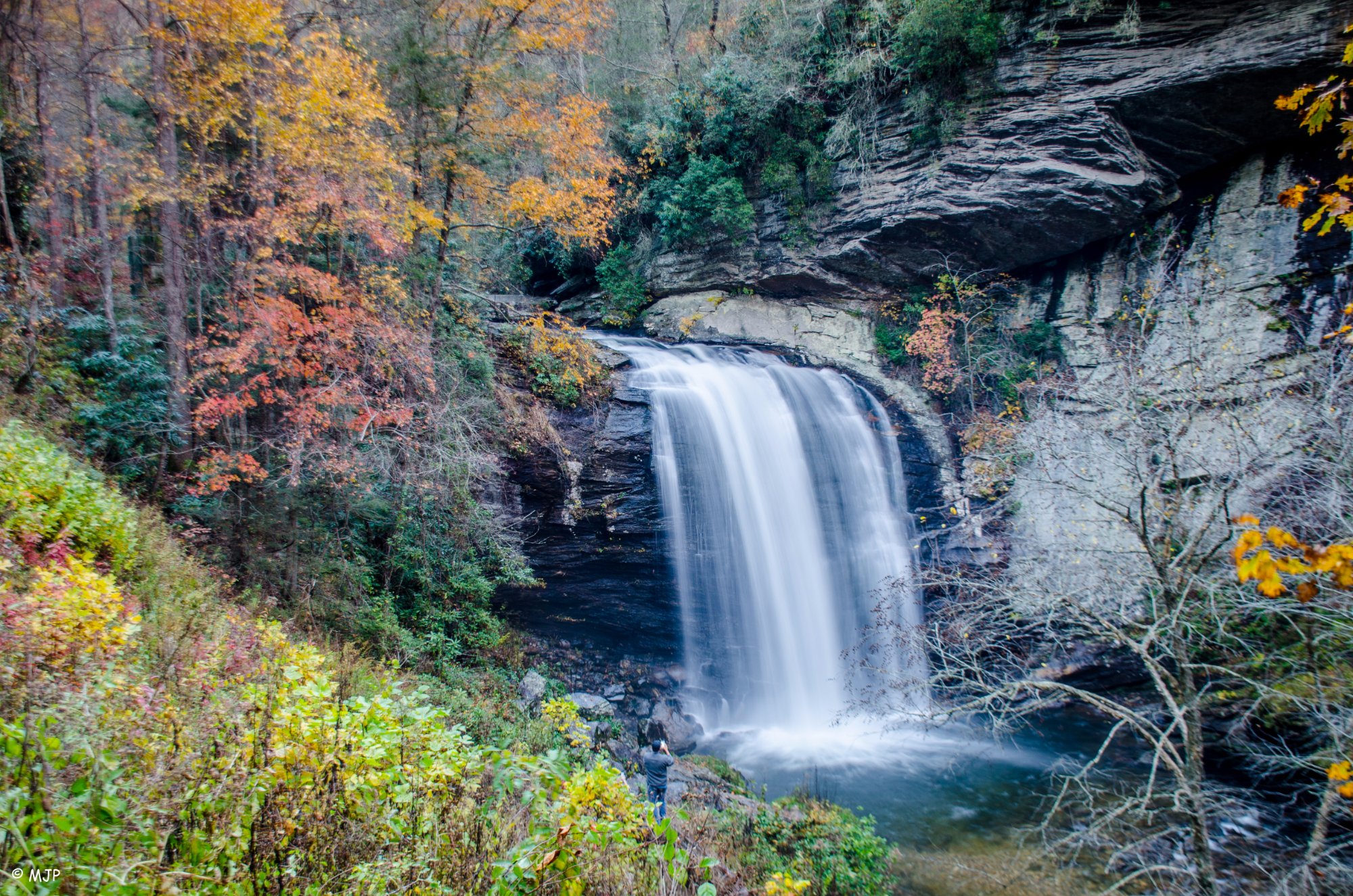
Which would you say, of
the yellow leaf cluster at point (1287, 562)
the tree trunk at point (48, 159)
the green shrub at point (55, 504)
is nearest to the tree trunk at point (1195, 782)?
the yellow leaf cluster at point (1287, 562)

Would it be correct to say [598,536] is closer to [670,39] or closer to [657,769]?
[657,769]

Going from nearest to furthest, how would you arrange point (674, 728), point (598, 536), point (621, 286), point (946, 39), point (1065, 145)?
point (674, 728) → point (598, 536) → point (1065, 145) → point (946, 39) → point (621, 286)

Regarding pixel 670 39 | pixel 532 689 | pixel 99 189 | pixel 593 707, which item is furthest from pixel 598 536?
pixel 670 39

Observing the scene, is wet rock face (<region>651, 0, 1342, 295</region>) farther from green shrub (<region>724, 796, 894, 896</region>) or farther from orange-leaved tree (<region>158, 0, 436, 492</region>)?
green shrub (<region>724, 796, 894, 896</region>)

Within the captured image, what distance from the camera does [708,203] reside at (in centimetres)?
1516

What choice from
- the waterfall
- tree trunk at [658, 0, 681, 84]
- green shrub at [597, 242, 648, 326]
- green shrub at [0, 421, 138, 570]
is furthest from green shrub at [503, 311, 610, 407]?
tree trunk at [658, 0, 681, 84]

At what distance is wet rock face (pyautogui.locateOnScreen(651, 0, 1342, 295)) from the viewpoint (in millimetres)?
9727

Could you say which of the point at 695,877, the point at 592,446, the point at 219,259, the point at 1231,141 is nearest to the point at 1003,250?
the point at 1231,141

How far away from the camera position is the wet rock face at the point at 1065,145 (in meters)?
9.73

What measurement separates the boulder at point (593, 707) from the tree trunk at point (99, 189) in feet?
27.6

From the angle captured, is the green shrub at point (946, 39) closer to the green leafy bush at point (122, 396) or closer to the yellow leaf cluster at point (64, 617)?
the green leafy bush at point (122, 396)

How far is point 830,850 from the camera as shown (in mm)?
5898

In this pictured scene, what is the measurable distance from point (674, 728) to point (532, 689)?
8.42 feet

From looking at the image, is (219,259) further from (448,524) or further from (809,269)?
(809,269)
